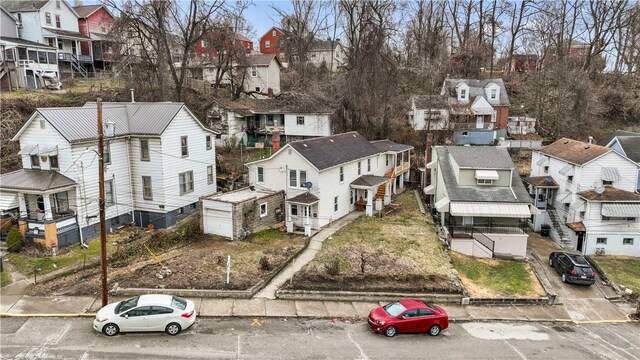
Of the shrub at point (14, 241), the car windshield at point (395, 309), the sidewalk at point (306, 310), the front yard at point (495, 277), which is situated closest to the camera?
the car windshield at point (395, 309)

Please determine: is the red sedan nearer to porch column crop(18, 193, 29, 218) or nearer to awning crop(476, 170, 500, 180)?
awning crop(476, 170, 500, 180)

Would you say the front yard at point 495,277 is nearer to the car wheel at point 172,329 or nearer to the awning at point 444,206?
the awning at point 444,206

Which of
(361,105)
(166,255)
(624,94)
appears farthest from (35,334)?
(624,94)

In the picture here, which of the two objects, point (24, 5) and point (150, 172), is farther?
point (24, 5)

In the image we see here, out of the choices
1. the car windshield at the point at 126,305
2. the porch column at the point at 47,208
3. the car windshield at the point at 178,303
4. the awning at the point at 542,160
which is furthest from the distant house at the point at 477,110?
the car windshield at the point at 126,305

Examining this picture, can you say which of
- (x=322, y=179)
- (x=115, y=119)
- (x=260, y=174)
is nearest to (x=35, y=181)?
(x=115, y=119)

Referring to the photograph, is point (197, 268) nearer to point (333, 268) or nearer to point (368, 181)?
point (333, 268)
